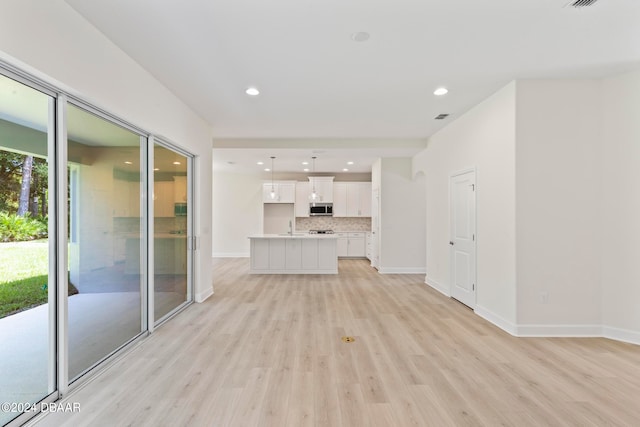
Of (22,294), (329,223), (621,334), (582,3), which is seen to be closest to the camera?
(22,294)

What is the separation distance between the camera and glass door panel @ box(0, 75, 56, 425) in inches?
78.5

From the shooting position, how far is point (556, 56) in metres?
3.15

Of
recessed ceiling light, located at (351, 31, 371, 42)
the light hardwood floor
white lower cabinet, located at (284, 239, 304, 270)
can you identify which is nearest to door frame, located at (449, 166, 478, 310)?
the light hardwood floor

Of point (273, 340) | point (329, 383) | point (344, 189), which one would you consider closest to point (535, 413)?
point (329, 383)

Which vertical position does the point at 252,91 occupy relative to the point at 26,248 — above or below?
above

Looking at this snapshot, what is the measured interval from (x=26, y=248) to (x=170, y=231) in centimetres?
215

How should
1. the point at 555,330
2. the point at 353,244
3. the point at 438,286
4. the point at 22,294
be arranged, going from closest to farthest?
the point at 22,294 < the point at 555,330 < the point at 438,286 < the point at 353,244

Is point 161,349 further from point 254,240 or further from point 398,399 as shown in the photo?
point 254,240

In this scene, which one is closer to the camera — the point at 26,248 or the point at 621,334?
the point at 26,248

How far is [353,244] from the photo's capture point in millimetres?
10109

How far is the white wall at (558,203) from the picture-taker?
3652 millimetres

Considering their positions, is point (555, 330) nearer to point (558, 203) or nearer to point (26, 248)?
point (558, 203)

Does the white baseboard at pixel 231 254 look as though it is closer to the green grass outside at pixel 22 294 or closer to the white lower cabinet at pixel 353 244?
the white lower cabinet at pixel 353 244

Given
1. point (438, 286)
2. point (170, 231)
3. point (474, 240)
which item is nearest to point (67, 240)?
point (170, 231)
